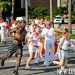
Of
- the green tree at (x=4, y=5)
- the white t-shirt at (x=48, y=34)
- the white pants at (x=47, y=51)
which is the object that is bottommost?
the white pants at (x=47, y=51)

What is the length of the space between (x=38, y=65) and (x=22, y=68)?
1.08 m

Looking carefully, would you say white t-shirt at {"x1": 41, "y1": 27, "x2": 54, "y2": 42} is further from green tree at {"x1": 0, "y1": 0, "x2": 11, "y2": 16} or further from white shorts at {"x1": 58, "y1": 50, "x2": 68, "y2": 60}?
green tree at {"x1": 0, "y1": 0, "x2": 11, "y2": 16}

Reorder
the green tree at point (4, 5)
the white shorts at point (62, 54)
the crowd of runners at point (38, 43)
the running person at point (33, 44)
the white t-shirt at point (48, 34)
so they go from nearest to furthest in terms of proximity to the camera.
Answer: the crowd of runners at point (38, 43), the white shorts at point (62, 54), the running person at point (33, 44), the white t-shirt at point (48, 34), the green tree at point (4, 5)

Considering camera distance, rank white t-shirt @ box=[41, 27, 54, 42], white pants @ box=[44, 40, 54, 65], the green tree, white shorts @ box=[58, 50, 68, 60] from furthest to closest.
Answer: the green tree < white pants @ box=[44, 40, 54, 65] < white t-shirt @ box=[41, 27, 54, 42] < white shorts @ box=[58, 50, 68, 60]

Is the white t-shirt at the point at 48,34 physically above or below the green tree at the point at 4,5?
below

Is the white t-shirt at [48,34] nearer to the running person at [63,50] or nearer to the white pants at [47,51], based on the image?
the white pants at [47,51]

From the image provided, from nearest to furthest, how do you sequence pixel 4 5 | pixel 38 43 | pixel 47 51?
pixel 38 43
pixel 47 51
pixel 4 5

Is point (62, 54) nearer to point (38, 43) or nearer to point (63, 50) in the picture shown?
point (63, 50)

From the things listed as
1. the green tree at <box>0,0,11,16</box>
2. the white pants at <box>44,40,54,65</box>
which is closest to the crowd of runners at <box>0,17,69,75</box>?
the white pants at <box>44,40,54,65</box>

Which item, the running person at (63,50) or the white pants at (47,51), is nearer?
the running person at (63,50)

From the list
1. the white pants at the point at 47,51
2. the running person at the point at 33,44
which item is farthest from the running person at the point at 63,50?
the white pants at the point at 47,51

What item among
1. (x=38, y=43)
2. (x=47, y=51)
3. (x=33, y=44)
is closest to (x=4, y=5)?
(x=47, y=51)

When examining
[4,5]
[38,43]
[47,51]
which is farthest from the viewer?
[4,5]

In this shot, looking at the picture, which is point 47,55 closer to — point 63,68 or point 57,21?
point 63,68
